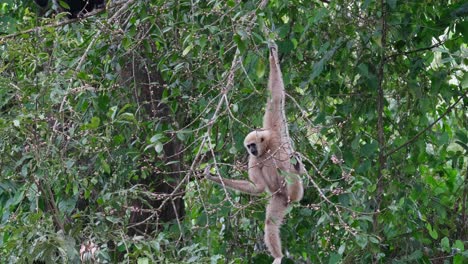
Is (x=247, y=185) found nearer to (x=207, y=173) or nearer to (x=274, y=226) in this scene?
(x=274, y=226)

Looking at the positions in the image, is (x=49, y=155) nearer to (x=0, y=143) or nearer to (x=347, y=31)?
(x=0, y=143)

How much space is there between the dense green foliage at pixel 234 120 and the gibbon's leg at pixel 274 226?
0.10 meters

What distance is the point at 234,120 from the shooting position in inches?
196

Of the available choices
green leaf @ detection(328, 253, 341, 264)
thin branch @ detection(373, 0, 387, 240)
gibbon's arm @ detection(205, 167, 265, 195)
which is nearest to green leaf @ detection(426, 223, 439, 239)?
thin branch @ detection(373, 0, 387, 240)

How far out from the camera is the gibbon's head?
5.21 metres

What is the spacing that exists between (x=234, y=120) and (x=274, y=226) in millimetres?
867

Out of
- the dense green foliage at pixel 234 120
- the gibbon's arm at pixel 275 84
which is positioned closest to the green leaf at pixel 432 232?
the dense green foliage at pixel 234 120

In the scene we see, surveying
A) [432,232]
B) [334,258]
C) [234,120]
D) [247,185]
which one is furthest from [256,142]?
[432,232]

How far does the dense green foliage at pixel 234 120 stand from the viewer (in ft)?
15.9

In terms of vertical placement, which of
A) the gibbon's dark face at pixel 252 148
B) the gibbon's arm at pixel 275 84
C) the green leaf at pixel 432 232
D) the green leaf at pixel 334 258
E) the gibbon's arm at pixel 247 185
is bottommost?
the green leaf at pixel 432 232

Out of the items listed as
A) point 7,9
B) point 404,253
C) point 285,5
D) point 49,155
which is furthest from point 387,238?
point 7,9

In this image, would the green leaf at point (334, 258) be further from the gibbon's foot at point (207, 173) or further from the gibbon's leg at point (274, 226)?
the gibbon's foot at point (207, 173)

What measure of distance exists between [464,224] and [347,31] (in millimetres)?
1751

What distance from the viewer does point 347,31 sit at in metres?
5.51
